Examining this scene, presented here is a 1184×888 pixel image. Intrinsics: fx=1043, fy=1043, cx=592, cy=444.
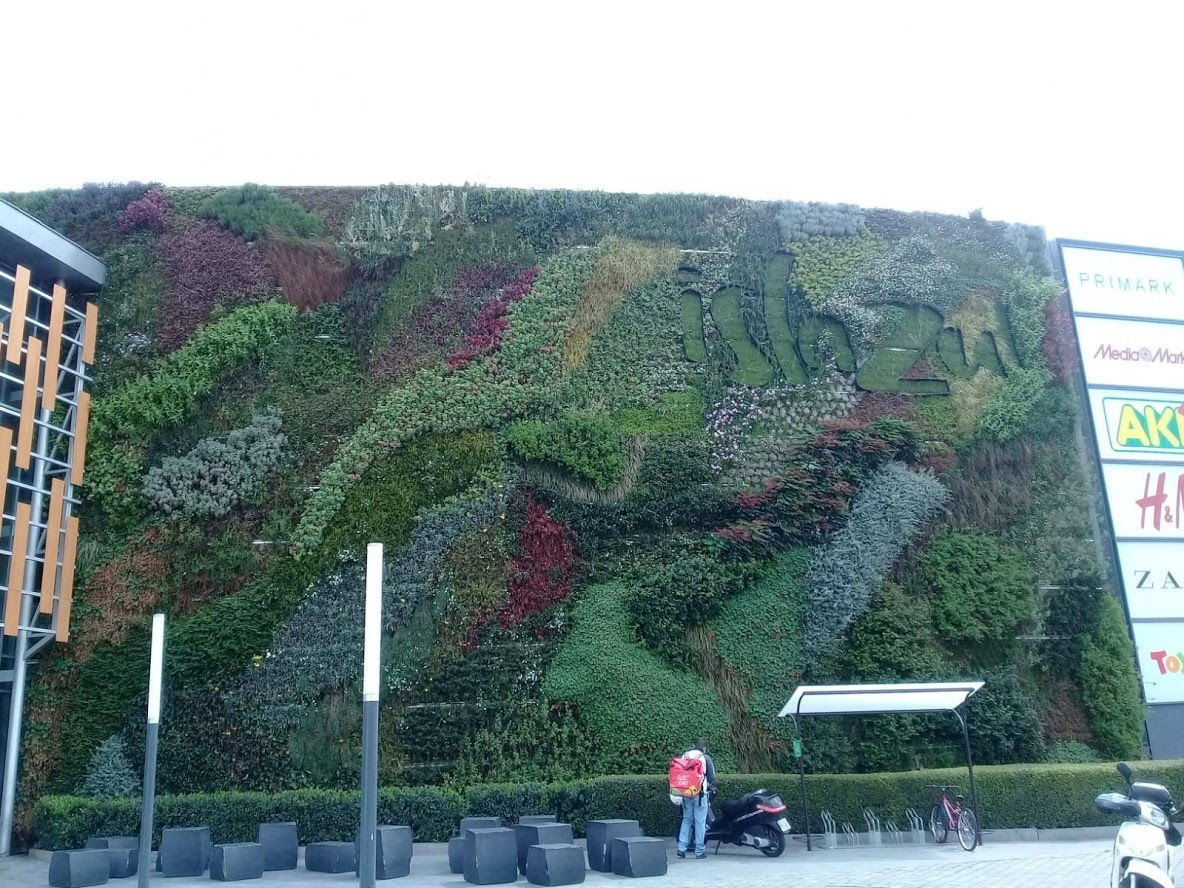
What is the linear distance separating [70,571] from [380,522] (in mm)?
4840

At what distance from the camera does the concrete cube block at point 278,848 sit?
12320 mm

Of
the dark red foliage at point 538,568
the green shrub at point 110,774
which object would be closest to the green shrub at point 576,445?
the dark red foliage at point 538,568

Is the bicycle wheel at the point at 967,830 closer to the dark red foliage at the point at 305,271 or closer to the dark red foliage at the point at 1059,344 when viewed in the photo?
the dark red foliage at the point at 1059,344

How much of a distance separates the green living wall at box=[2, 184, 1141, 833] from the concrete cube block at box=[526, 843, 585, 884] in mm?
5170

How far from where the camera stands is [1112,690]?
1741cm

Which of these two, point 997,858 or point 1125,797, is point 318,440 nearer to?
point 997,858

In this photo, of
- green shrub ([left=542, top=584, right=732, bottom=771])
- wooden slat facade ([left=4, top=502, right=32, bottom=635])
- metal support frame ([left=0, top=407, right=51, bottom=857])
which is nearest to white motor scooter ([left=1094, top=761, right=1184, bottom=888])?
green shrub ([left=542, top=584, right=732, bottom=771])

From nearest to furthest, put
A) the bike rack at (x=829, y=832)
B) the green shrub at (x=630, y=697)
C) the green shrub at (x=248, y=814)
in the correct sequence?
the bike rack at (x=829, y=832)
the green shrub at (x=248, y=814)
the green shrub at (x=630, y=697)

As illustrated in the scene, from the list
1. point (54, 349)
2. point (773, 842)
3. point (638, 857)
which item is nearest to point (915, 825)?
point (773, 842)

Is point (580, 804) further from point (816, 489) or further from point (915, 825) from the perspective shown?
point (816, 489)

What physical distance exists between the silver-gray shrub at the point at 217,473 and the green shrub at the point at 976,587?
11.2 metres

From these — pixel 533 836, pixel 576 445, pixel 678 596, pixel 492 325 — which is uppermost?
pixel 492 325

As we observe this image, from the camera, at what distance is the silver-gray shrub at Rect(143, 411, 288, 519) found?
56.0 ft

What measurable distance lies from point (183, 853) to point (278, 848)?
1.07m
